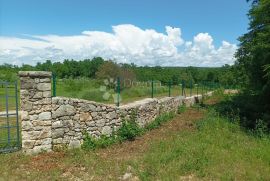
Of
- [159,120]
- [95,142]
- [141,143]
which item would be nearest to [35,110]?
[95,142]

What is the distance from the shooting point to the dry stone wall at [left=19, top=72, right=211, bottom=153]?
845cm

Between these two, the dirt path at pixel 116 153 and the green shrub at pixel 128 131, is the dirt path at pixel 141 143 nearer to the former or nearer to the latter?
the dirt path at pixel 116 153

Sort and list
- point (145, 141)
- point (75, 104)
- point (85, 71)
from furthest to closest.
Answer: point (85, 71) < point (145, 141) < point (75, 104)

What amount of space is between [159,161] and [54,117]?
3.38 meters

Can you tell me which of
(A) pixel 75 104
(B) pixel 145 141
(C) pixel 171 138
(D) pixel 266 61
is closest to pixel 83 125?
(A) pixel 75 104

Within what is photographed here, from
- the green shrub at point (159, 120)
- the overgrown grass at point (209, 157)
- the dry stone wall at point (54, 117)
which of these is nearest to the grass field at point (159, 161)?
the overgrown grass at point (209, 157)

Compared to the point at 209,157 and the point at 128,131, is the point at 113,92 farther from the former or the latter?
the point at 209,157

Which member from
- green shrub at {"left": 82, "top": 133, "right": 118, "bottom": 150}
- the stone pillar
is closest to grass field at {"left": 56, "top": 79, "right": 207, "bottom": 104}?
green shrub at {"left": 82, "top": 133, "right": 118, "bottom": 150}

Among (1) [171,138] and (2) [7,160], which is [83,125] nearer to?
(2) [7,160]

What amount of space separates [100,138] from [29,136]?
7.66ft

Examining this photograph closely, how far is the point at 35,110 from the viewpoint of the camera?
27.9ft

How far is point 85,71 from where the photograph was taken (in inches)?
3504

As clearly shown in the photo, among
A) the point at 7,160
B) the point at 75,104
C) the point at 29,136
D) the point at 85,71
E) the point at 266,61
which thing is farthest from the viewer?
the point at 85,71

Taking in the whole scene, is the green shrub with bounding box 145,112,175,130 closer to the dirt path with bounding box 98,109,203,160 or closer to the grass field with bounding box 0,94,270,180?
the dirt path with bounding box 98,109,203,160
